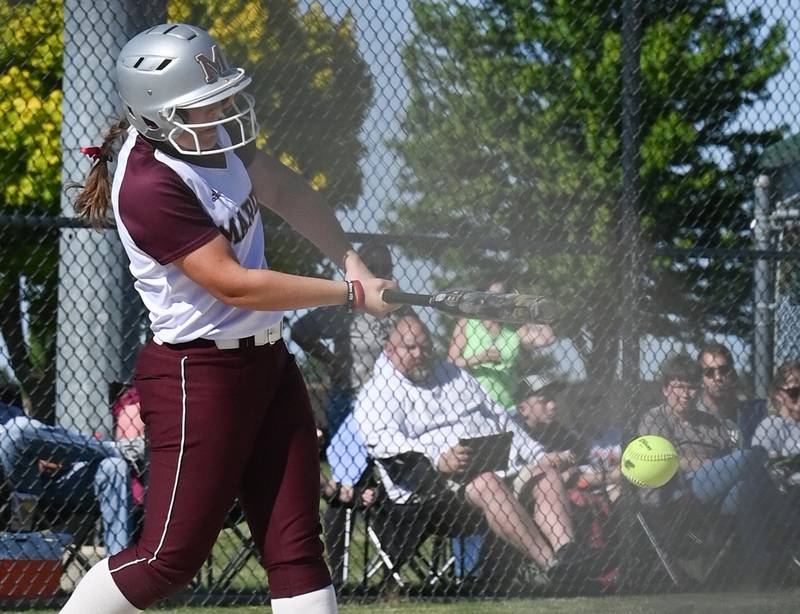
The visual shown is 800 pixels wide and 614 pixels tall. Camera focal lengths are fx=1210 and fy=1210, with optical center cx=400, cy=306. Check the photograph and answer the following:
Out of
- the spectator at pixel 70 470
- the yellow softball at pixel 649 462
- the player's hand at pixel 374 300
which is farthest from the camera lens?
the yellow softball at pixel 649 462

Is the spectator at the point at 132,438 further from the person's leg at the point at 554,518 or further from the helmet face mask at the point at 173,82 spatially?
the helmet face mask at the point at 173,82

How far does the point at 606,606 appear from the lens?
4.96 metres

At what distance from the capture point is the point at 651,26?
6.55 m

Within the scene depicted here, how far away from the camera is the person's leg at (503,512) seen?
5070 mm

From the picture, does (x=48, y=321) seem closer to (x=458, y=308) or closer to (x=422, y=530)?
(x=422, y=530)

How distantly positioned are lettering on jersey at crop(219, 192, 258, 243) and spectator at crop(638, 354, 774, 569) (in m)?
2.88

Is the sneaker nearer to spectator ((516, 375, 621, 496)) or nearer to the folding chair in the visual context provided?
the folding chair

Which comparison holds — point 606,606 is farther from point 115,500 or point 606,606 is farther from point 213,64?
point 213,64

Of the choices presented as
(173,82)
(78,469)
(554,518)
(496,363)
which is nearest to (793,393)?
(554,518)

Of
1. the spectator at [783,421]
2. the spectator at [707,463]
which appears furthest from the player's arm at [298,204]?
the spectator at [783,421]

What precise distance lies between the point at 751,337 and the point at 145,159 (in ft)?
11.8

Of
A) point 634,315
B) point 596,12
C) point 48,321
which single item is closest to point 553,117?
point 596,12

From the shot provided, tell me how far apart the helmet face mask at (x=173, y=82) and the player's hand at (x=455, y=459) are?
264 cm

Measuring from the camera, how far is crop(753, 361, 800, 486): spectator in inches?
217
